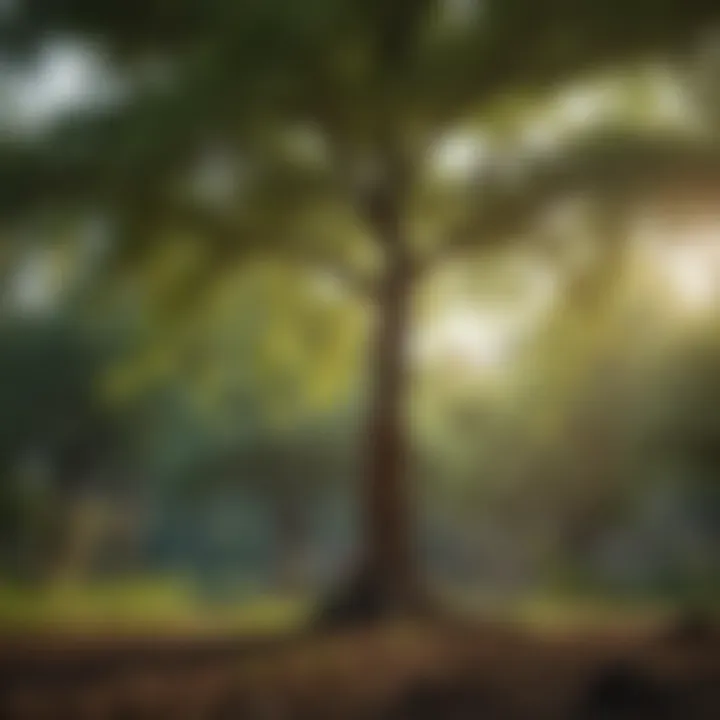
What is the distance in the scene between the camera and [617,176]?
148 cm

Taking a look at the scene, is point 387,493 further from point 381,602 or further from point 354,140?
point 354,140

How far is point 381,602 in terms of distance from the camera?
4.56ft

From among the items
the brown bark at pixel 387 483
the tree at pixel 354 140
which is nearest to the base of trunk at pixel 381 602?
the brown bark at pixel 387 483

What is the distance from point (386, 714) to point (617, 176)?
71 cm

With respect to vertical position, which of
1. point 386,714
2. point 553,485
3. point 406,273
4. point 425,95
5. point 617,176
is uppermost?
point 425,95

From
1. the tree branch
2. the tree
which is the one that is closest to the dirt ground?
the tree

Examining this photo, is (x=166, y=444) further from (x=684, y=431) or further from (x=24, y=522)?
(x=684, y=431)

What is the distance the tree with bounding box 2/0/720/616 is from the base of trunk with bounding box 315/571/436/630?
0.81 feet

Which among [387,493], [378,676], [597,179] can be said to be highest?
[597,179]

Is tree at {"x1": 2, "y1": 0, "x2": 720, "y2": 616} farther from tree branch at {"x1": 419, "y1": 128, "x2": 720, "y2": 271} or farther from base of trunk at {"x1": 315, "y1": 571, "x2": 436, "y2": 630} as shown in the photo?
base of trunk at {"x1": 315, "y1": 571, "x2": 436, "y2": 630}

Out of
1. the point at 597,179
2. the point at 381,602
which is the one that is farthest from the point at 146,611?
the point at 597,179

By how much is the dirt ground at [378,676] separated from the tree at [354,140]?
1.11 feet

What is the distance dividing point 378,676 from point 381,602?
0.08 meters

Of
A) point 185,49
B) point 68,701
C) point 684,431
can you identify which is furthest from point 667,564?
point 185,49
